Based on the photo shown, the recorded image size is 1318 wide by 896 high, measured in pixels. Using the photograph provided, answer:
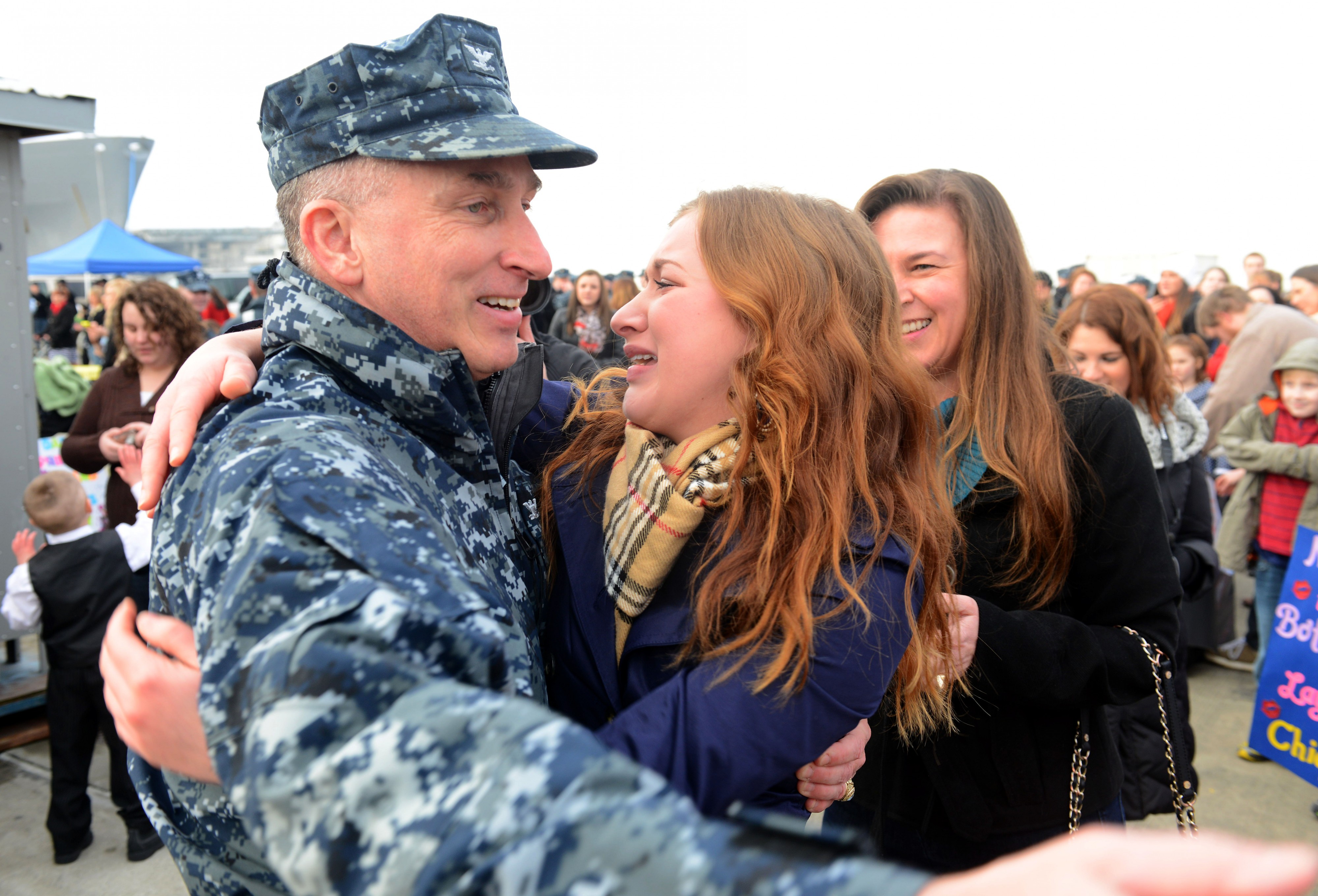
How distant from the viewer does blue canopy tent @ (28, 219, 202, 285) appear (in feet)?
47.8

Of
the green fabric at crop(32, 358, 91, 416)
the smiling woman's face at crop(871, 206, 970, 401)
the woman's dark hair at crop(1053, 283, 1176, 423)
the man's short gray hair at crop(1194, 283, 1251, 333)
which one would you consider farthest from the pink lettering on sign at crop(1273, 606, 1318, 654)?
the green fabric at crop(32, 358, 91, 416)

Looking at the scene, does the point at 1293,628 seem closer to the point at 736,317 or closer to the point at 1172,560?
the point at 1172,560

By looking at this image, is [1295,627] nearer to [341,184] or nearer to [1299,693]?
[1299,693]

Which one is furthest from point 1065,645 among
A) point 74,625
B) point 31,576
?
point 31,576

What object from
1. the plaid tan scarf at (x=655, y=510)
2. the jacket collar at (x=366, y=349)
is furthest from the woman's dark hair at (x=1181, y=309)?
the jacket collar at (x=366, y=349)

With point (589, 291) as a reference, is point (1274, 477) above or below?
below

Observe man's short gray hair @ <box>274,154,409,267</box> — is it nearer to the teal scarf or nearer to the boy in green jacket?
the teal scarf

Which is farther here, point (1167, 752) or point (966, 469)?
point (1167, 752)

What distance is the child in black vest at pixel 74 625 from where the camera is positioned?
3.79 m

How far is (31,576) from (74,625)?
0.93 feet

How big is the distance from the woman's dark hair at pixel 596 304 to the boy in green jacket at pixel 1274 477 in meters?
5.40

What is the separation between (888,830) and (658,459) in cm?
120

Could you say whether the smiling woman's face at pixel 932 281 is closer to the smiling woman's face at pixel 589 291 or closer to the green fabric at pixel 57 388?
the smiling woman's face at pixel 589 291

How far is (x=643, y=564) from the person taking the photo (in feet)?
5.02
